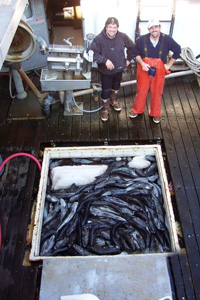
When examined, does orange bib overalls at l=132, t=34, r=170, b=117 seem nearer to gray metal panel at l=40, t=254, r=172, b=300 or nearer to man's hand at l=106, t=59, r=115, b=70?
man's hand at l=106, t=59, r=115, b=70

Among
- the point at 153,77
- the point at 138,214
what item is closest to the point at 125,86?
the point at 153,77

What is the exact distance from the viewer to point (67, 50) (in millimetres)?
3996

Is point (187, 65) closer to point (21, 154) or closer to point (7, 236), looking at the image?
point (21, 154)

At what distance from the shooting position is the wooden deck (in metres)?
3.12

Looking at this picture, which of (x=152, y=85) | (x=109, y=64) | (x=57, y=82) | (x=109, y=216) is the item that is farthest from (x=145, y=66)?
(x=109, y=216)

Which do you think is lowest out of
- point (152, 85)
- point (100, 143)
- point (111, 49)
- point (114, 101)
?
point (100, 143)

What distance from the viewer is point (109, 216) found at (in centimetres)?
368

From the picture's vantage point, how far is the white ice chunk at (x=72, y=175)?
162 inches

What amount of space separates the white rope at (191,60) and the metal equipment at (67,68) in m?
2.03

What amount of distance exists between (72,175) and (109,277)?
5.25ft

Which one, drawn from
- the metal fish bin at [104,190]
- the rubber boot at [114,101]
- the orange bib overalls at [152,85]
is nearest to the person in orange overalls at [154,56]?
the orange bib overalls at [152,85]

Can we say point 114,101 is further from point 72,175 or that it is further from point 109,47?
point 72,175

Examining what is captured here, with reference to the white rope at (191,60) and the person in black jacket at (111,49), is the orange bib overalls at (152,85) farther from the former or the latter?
the white rope at (191,60)

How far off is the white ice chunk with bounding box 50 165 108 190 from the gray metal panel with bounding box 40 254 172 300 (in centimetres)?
123
